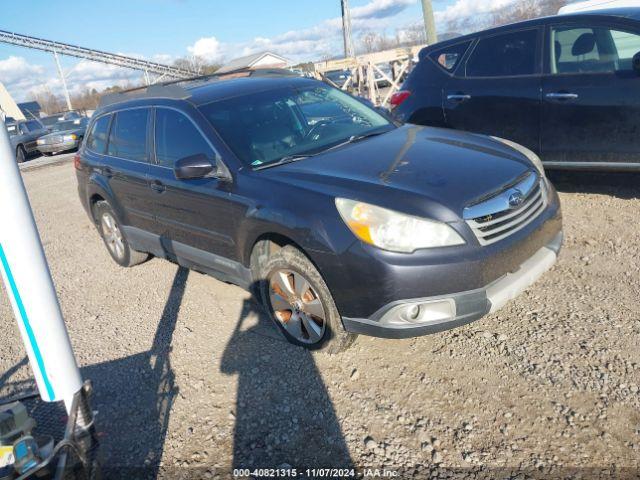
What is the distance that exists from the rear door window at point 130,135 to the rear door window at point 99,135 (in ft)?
0.50

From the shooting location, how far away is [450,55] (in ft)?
18.9

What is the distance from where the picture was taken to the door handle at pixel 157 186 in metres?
4.04

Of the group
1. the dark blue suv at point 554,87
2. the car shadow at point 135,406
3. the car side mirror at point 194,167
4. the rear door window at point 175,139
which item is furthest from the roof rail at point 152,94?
the dark blue suv at point 554,87

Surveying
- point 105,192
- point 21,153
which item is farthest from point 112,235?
point 21,153

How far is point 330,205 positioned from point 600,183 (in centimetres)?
420

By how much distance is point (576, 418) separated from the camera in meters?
2.45

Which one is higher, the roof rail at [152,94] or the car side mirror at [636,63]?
the roof rail at [152,94]

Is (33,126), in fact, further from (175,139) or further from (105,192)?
(175,139)

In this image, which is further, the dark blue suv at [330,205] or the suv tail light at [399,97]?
the suv tail light at [399,97]

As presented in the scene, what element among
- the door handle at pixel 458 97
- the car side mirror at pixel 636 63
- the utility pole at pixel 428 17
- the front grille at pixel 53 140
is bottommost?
the front grille at pixel 53 140

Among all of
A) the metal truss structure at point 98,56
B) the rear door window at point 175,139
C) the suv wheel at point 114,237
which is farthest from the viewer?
the metal truss structure at point 98,56

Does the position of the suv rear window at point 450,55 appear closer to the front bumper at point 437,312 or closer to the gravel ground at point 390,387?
the gravel ground at point 390,387

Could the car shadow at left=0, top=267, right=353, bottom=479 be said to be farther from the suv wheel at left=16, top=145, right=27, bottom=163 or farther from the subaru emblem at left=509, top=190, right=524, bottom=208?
the suv wheel at left=16, top=145, right=27, bottom=163

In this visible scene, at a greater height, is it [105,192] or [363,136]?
[363,136]
